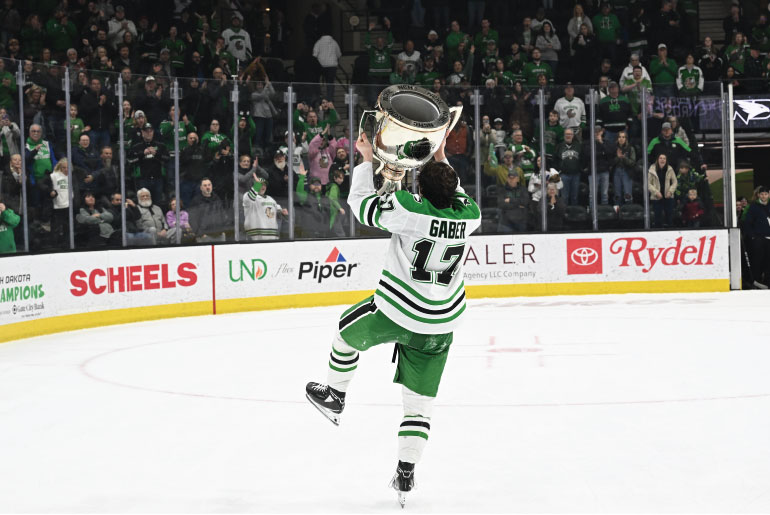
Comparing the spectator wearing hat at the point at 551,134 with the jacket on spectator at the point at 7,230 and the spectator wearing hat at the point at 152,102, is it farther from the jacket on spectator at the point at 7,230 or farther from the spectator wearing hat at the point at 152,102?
the jacket on spectator at the point at 7,230

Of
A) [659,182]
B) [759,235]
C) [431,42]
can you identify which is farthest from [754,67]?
[431,42]

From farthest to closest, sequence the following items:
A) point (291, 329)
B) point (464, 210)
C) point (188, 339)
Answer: point (291, 329) → point (188, 339) → point (464, 210)

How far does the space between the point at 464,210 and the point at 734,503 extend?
57.0 inches

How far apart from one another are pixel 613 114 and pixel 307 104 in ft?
12.7

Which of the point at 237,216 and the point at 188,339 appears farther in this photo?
the point at 237,216

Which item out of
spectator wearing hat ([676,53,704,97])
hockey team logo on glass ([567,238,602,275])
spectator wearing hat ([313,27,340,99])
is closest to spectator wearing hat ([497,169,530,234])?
hockey team logo on glass ([567,238,602,275])

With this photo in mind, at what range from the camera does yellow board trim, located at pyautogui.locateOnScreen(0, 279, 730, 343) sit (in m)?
9.52

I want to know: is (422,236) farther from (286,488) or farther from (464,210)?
(286,488)

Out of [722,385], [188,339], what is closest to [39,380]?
[188,339]

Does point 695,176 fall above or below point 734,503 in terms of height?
above

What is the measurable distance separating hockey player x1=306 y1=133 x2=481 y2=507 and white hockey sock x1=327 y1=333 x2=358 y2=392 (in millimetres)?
230

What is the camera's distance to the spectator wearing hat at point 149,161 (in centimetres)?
1054

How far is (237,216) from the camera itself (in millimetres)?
11391

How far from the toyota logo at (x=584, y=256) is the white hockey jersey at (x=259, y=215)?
3.86 meters
